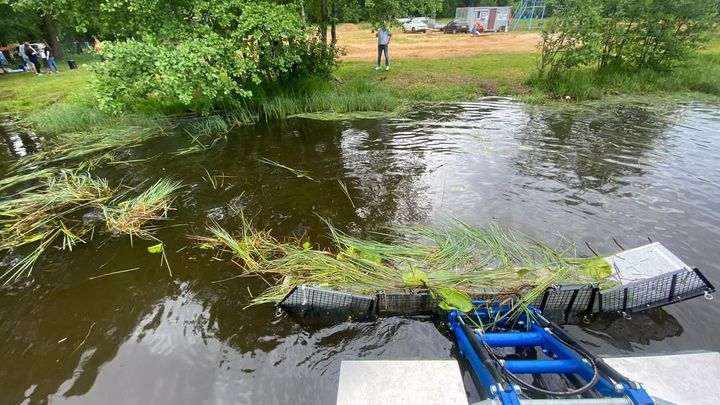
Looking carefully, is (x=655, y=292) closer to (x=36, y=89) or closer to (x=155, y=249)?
(x=155, y=249)

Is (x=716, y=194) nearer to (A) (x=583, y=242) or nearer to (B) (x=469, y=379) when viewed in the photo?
(A) (x=583, y=242)

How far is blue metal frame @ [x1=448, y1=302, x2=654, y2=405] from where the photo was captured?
6.76 feet

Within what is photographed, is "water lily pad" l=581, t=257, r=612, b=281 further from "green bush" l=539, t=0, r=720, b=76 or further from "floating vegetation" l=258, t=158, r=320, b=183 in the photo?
"green bush" l=539, t=0, r=720, b=76

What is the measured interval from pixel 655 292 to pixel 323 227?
376cm

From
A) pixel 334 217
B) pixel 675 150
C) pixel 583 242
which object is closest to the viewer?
pixel 583 242

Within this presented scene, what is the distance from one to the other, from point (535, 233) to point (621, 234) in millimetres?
1092

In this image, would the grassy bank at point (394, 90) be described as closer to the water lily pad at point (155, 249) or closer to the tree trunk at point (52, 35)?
the water lily pad at point (155, 249)

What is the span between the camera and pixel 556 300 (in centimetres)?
334

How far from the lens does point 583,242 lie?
4.59m

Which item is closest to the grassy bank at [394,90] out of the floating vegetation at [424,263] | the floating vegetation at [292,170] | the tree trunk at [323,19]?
the tree trunk at [323,19]

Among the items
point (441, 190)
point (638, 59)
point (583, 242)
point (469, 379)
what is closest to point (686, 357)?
point (469, 379)

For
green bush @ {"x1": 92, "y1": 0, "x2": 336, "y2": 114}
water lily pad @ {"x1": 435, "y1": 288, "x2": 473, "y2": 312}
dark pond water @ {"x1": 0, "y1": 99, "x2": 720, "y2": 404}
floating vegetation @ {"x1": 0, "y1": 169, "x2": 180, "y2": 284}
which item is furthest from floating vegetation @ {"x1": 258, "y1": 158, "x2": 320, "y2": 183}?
water lily pad @ {"x1": 435, "y1": 288, "x2": 473, "y2": 312}

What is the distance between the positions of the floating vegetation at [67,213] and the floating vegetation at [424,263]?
1295mm

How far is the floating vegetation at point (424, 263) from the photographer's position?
11.6ft
